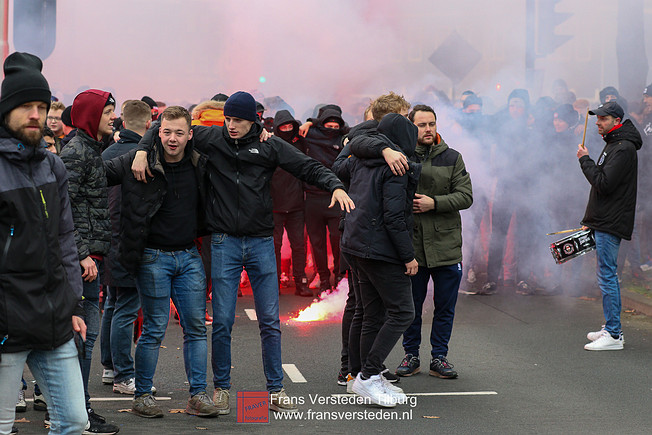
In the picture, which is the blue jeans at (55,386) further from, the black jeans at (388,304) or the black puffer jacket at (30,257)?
the black jeans at (388,304)

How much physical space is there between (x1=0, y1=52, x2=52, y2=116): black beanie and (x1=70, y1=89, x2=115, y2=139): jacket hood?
1.49m

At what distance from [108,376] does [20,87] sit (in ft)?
9.49

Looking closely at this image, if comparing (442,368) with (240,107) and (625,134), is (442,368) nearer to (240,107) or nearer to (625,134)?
(240,107)

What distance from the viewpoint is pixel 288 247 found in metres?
10.1

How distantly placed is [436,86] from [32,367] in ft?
32.1

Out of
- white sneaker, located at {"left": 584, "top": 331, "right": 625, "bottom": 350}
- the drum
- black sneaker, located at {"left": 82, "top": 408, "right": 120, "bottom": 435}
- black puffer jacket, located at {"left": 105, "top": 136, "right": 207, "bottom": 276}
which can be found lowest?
black sneaker, located at {"left": 82, "top": 408, "right": 120, "bottom": 435}

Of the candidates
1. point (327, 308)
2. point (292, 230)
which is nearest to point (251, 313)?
point (327, 308)

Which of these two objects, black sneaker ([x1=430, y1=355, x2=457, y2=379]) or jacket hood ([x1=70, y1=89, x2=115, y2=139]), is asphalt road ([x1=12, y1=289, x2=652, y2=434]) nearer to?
black sneaker ([x1=430, y1=355, x2=457, y2=379])

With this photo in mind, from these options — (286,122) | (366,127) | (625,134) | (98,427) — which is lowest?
(98,427)

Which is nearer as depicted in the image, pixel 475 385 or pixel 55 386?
pixel 55 386

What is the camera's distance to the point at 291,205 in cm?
925

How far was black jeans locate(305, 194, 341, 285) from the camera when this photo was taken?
9141 millimetres

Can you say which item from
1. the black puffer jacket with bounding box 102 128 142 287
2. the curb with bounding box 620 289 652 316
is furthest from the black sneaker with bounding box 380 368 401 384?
the curb with bounding box 620 289 652 316

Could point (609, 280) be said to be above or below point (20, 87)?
below
